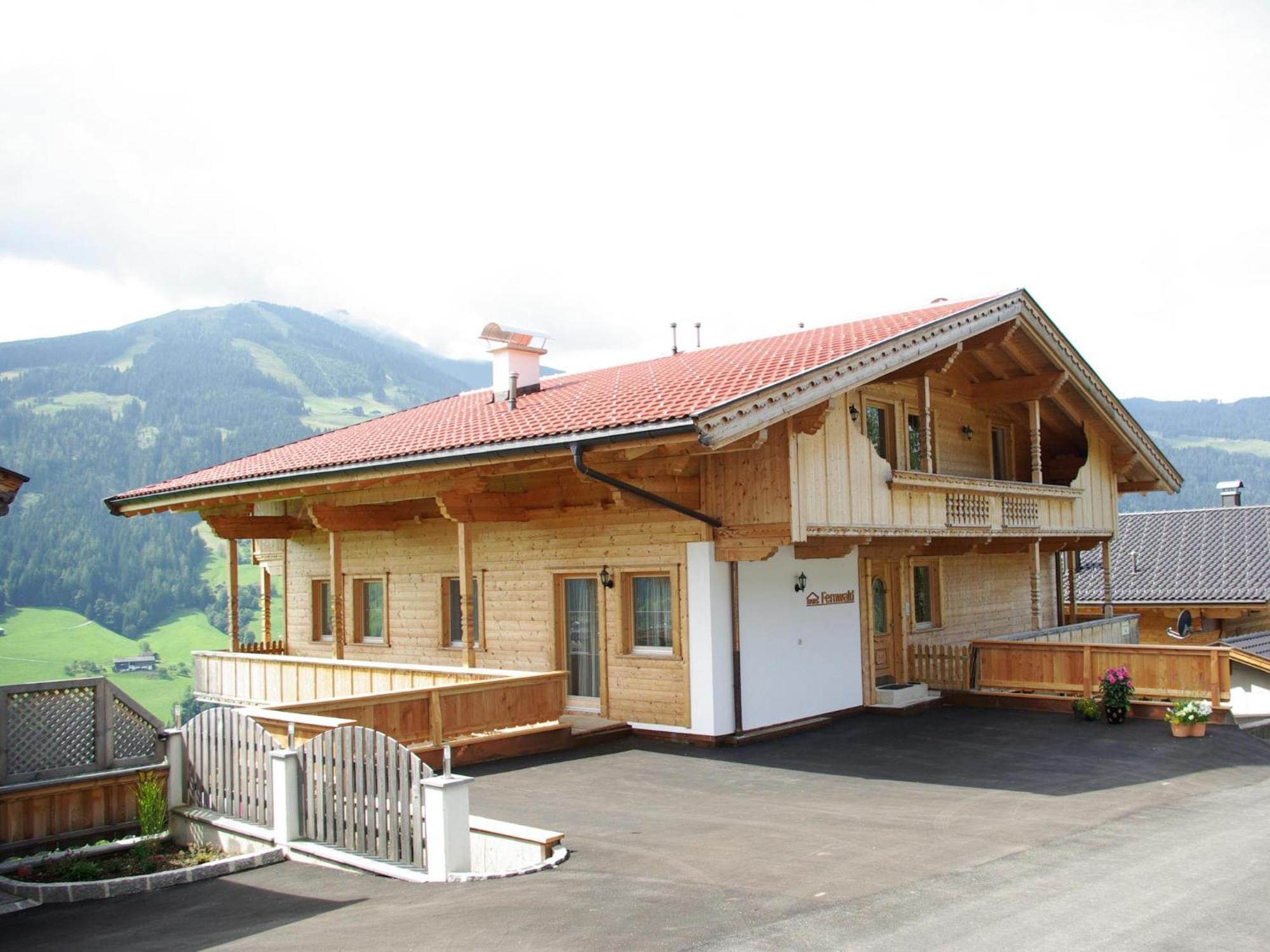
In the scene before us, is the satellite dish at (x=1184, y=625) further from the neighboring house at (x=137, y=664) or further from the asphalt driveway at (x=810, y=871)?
the neighboring house at (x=137, y=664)

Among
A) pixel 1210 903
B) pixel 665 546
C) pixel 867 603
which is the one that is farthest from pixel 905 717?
pixel 1210 903

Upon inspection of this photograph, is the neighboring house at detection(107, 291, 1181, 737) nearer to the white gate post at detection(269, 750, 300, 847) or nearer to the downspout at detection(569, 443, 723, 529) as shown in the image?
the downspout at detection(569, 443, 723, 529)

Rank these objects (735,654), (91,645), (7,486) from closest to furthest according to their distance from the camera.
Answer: (7,486), (735,654), (91,645)

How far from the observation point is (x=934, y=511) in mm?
16188

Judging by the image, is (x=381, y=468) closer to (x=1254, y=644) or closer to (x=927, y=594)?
(x=927, y=594)

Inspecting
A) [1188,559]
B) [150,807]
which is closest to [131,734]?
[150,807]

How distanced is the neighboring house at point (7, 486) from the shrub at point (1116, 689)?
1320 cm

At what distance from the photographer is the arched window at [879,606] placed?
17703mm

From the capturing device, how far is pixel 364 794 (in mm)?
8539

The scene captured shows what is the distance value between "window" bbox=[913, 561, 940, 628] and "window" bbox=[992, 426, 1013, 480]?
9.95 ft

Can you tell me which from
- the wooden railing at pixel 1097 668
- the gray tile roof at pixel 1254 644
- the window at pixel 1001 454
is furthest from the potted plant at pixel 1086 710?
the window at pixel 1001 454

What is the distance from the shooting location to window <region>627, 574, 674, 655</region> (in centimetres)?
1465

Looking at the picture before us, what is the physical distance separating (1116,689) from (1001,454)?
7360 millimetres

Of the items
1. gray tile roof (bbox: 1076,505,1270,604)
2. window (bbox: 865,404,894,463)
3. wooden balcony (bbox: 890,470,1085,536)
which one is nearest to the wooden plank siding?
wooden balcony (bbox: 890,470,1085,536)
